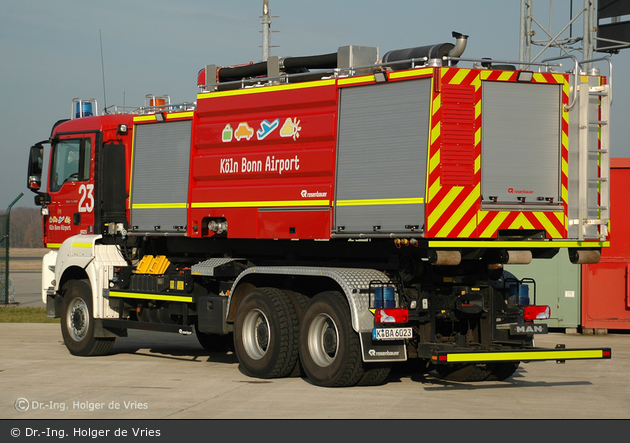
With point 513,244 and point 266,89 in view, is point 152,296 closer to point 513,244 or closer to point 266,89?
point 266,89

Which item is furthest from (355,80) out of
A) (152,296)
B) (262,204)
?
(152,296)

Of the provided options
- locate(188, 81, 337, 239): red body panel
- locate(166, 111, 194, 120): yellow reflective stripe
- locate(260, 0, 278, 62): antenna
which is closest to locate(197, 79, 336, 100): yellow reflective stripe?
locate(188, 81, 337, 239): red body panel

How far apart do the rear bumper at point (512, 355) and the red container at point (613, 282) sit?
758 cm

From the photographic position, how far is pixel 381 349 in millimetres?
9836

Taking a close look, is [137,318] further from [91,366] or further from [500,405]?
[500,405]

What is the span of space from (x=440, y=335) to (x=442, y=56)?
3354mm

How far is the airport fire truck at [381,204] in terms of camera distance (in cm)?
969

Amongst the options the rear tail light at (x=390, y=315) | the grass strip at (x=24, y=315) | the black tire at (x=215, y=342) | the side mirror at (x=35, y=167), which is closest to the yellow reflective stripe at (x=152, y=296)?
the black tire at (x=215, y=342)

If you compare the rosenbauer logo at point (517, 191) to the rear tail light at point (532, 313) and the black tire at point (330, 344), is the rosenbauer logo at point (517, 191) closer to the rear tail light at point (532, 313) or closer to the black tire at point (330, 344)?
the rear tail light at point (532, 313)

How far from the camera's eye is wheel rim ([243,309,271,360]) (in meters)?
11.3

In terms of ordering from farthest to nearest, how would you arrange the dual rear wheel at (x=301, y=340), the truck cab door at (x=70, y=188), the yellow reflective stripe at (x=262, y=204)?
1. the truck cab door at (x=70, y=188)
2. the yellow reflective stripe at (x=262, y=204)
3. the dual rear wheel at (x=301, y=340)

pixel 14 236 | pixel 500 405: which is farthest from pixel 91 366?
pixel 14 236

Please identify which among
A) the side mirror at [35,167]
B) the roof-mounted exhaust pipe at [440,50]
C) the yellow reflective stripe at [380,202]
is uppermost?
the roof-mounted exhaust pipe at [440,50]

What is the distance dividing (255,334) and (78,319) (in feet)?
13.2
